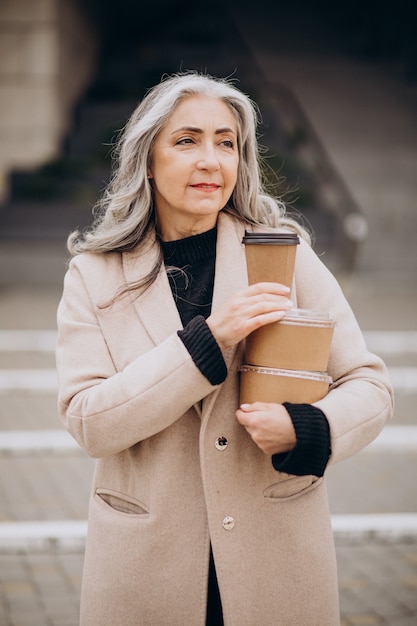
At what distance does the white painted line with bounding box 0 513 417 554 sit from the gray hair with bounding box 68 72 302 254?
2.89 m

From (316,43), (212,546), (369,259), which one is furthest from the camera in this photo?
(316,43)

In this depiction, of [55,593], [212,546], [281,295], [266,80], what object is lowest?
[55,593]

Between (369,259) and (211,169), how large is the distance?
14.6 meters

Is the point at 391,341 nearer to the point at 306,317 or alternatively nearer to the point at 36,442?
the point at 36,442

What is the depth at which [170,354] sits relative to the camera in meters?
2.05

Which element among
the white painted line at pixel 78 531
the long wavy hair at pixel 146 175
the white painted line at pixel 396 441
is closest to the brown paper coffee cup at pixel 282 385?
the long wavy hair at pixel 146 175

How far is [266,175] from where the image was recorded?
2.93 m

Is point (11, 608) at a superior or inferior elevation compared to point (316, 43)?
inferior

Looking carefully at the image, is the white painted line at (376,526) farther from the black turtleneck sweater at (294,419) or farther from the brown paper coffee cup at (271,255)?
the brown paper coffee cup at (271,255)

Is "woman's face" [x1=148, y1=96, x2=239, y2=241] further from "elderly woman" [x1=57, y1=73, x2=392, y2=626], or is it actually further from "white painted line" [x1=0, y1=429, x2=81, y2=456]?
"white painted line" [x1=0, y1=429, x2=81, y2=456]

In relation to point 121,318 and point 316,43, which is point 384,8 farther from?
point 121,318

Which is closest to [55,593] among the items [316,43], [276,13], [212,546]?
[212,546]

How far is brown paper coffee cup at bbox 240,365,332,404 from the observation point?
1.97 m

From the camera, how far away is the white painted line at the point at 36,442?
6.39m
